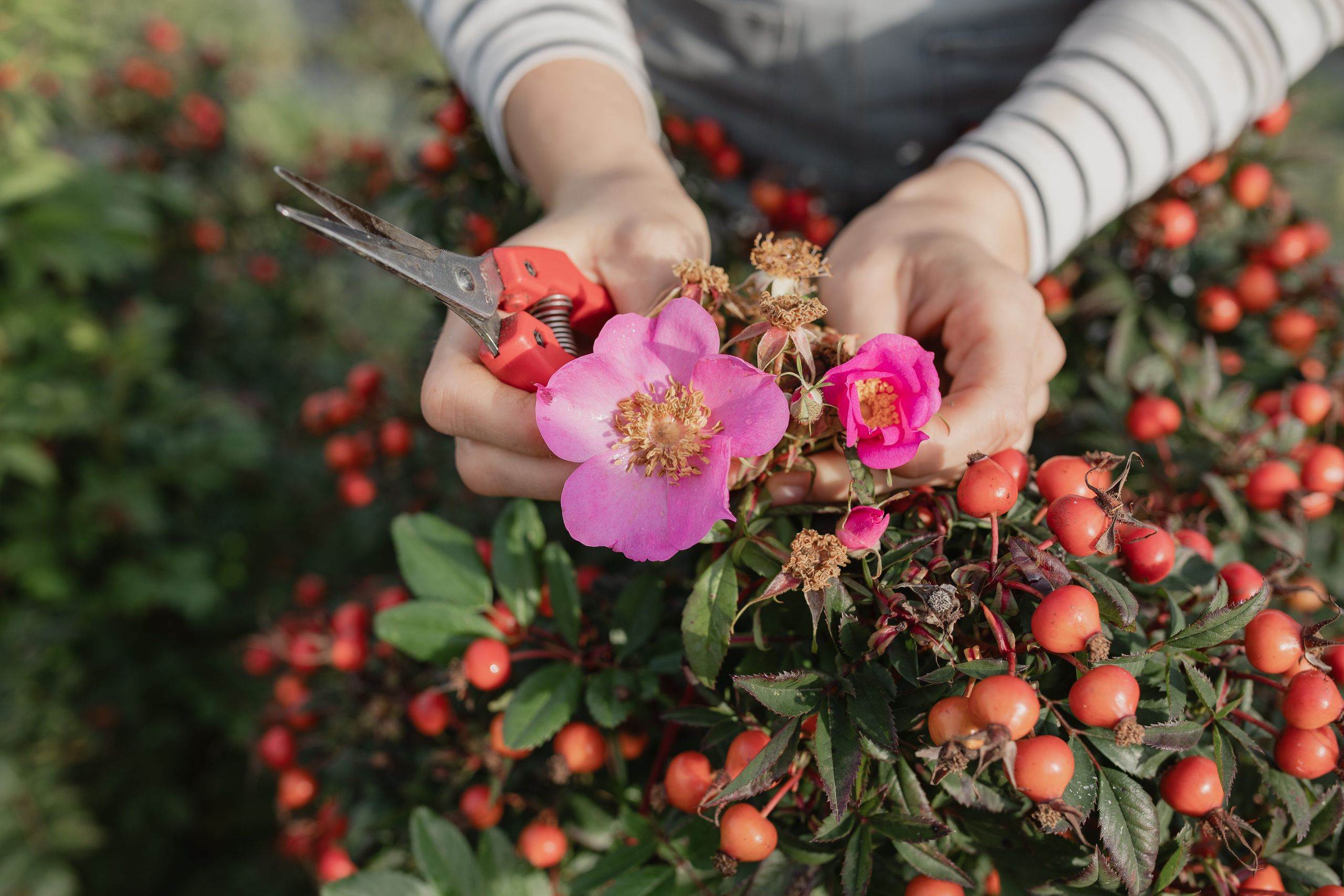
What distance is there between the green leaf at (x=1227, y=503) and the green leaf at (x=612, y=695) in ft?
2.35

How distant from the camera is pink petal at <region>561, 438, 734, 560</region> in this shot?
666 mm

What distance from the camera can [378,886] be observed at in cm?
83

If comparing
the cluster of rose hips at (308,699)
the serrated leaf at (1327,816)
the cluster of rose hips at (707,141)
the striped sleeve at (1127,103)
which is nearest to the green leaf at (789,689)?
the serrated leaf at (1327,816)

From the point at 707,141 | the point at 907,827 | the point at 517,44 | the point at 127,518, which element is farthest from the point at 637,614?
the point at 127,518

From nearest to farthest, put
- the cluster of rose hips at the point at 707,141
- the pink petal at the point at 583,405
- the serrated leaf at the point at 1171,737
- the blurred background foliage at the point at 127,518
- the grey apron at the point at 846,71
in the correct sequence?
the serrated leaf at the point at 1171,737 < the pink petal at the point at 583,405 < the grey apron at the point at 846,71 < the cluster of rose hips at the point at 707,141 < the blurred background foliage at the point at 127,518

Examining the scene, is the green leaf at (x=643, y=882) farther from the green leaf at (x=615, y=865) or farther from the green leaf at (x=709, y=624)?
the green leaf at (x=709, y=624)

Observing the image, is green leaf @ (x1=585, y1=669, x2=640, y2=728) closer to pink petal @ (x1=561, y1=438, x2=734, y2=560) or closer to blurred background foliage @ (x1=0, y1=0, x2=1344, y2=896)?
pink petal @ (x1=561, y1=438, x2=734, y2=560)

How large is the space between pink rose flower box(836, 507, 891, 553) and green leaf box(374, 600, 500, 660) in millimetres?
446

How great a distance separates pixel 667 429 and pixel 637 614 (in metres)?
0.22

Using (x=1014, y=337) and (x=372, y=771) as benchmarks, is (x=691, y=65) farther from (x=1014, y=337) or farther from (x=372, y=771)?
(x=372, y=771)

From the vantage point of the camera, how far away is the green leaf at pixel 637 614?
820mm

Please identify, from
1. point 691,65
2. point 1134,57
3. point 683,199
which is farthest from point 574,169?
point 1134,57

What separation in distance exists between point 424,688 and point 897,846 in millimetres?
618

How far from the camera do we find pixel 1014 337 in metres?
0.81
